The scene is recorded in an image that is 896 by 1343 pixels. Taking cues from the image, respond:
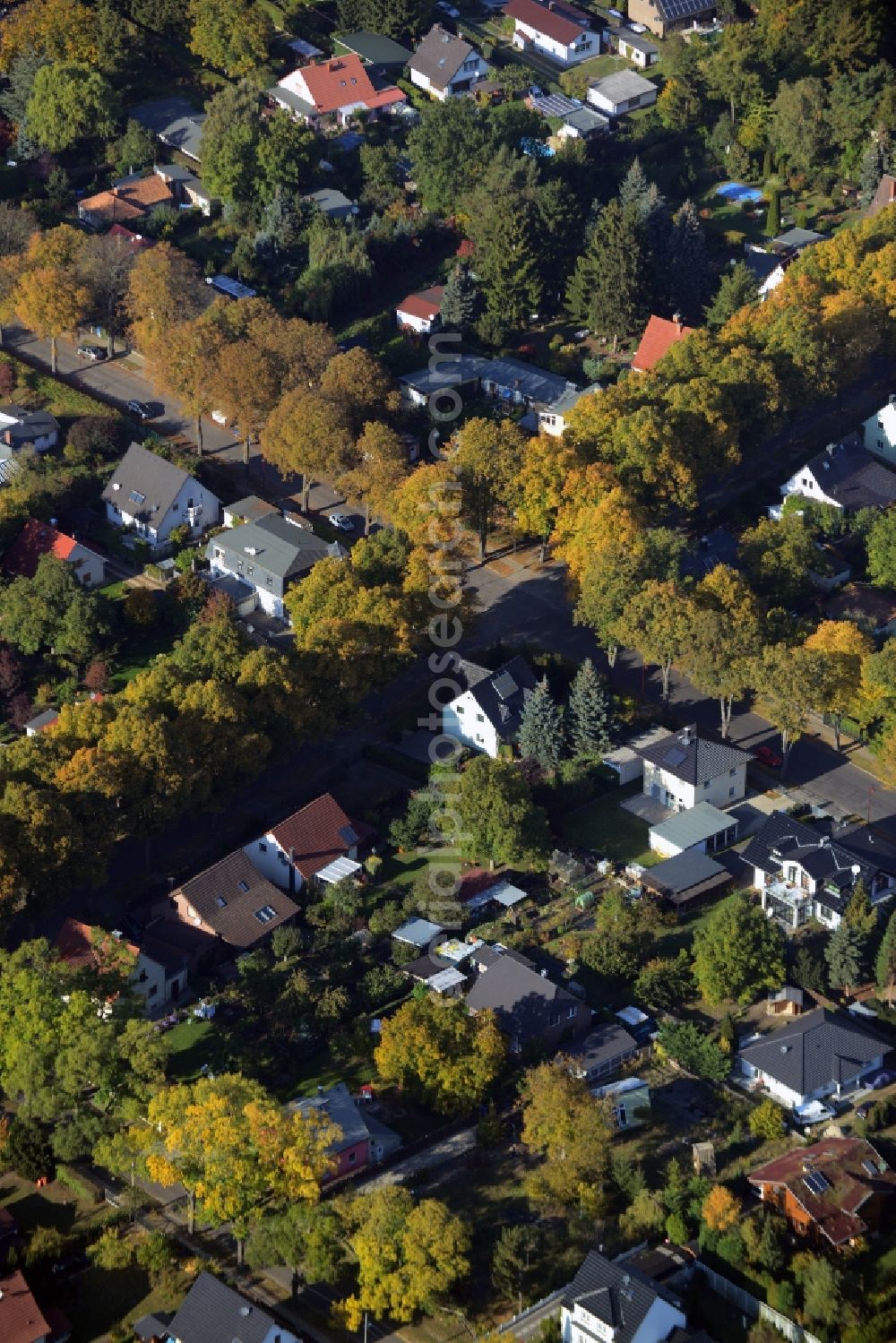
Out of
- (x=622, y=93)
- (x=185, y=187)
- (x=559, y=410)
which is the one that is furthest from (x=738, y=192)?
(x=185, y=187)

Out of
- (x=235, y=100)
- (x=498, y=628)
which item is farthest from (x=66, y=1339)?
(x=235, y=100)

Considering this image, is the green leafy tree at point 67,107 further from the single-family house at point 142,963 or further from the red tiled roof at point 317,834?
the single-family house at point 142,963

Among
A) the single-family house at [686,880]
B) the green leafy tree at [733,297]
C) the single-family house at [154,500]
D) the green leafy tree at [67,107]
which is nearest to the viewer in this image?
the single-family house at [686,880]

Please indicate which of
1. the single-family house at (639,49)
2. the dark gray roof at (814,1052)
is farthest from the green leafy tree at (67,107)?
the dark gray roof at (814,1052)

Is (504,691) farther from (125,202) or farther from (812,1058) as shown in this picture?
(125,202)

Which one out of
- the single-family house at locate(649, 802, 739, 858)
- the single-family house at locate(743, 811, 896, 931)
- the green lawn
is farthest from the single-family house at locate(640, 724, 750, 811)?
the single-family house at locate(743, 811, 896, 931)

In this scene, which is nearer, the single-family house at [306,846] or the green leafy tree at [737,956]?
the green leafy tree at [737,956]

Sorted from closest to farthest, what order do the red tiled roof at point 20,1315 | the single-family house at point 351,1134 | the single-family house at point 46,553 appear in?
the red tiled roof at point 20,1315 < the single-family house at point 351,1134 < the single-family house at point 46,553

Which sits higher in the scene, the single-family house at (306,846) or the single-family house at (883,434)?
the single-family house at (883,434)
